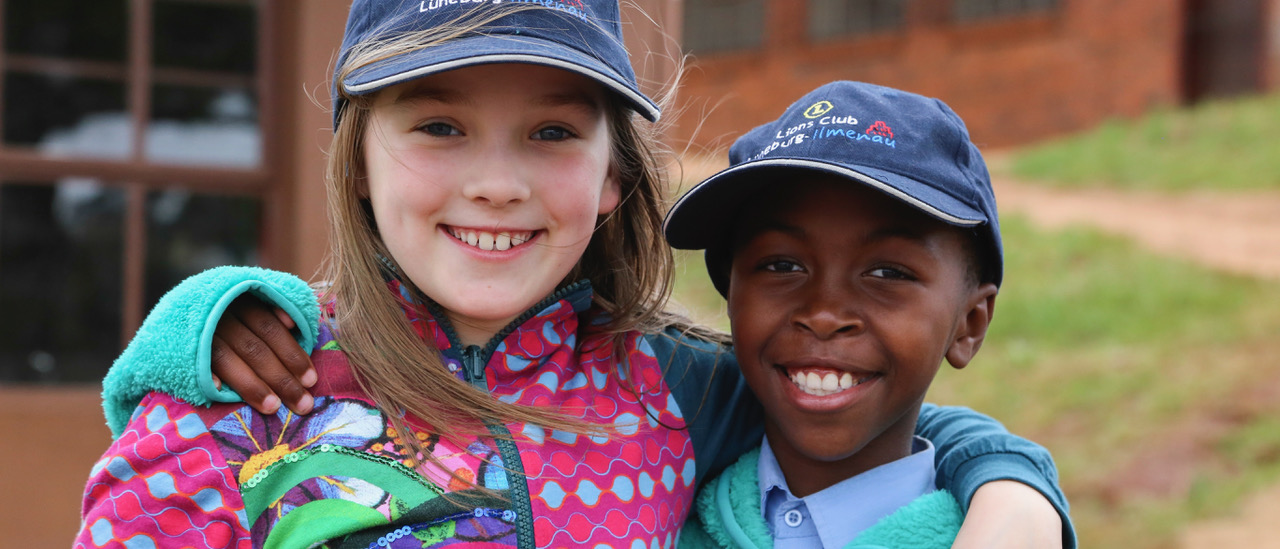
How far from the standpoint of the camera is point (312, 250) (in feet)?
12.7

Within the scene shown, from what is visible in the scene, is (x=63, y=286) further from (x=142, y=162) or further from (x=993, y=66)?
(x=993, y=66)

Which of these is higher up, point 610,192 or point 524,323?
point 610,192

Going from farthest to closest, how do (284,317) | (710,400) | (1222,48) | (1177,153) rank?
1. (1222,48)
2. (1177,153)
3. (710,400)
4. (284,317)

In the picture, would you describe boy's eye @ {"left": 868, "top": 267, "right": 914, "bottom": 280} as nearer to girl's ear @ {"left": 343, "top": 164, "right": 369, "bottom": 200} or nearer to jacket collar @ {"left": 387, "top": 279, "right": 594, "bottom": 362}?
jacket collar @ {"left": 387, "top": 279, "right": 594, "bottom": 362}

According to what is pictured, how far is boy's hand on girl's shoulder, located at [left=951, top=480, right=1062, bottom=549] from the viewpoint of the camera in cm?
164

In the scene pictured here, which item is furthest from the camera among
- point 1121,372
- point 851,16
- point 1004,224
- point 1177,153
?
point 851,16

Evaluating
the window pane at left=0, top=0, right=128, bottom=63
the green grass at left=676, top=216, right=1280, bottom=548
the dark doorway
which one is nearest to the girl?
the window pane at left=0, top=0, right=128, bottom=63

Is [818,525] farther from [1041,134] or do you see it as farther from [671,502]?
[1041,134]

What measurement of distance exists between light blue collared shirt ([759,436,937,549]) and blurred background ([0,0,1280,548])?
1.89ft

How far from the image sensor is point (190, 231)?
13.9ft

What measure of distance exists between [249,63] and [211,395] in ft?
9.92

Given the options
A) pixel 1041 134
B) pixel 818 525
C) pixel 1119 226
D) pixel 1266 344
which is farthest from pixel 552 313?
pixel 1041 134

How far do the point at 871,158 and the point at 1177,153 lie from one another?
10491 mm

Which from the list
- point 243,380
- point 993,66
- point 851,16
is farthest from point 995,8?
point 243,380
